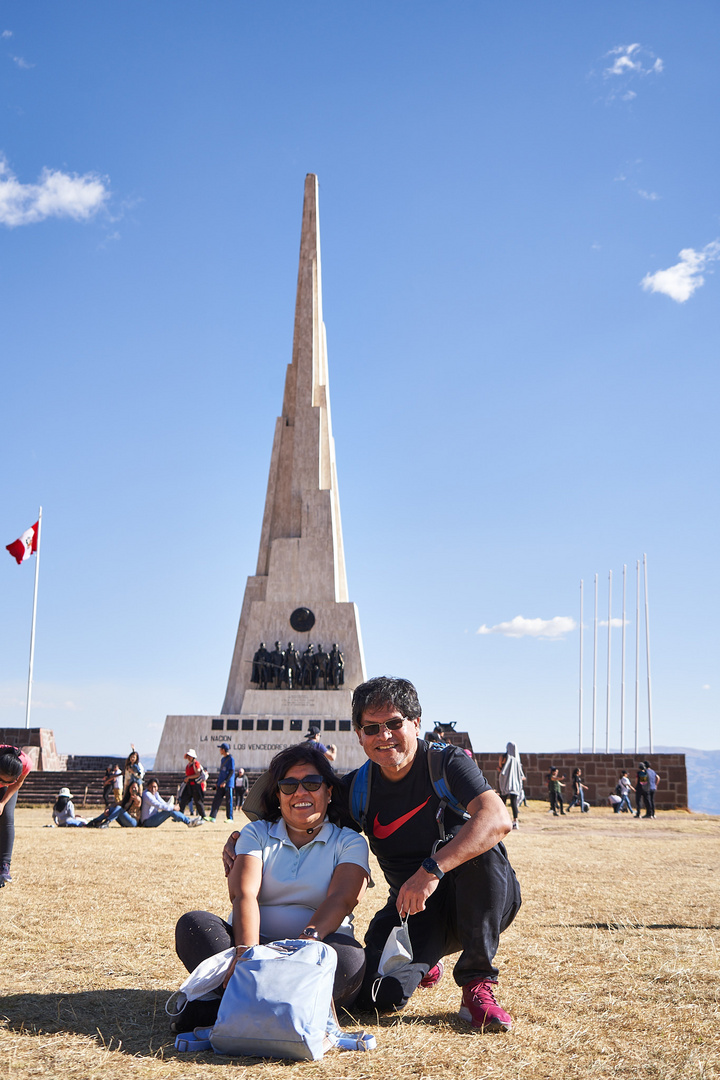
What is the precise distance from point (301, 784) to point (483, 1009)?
882 mm

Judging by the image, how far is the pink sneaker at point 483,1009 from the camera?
2738mm

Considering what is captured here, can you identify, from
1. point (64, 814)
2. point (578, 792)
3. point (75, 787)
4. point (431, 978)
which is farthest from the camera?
point (578, 792)

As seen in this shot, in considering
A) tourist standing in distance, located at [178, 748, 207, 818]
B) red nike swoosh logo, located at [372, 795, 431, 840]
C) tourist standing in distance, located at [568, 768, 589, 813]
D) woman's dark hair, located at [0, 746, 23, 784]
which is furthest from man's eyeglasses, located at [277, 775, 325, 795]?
tourist standing in distance, located at [568, 768, 589, 813]

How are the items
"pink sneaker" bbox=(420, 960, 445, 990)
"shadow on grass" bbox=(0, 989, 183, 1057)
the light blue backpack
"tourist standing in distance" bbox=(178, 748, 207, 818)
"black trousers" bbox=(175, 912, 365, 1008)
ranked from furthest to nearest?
"tourist standing in distance" bbox=(178, 748, 207, 818)
"pink sneaker" bbox=(420, 960, 445, 990)
"black trousers" bbox=(175, 912, 365, 1008)
"shadow on grass" bbox=(0, 989, 183, 1057)
the light blue backpack

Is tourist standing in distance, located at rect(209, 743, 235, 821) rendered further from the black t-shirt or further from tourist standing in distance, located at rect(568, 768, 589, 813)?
the black t-shirt

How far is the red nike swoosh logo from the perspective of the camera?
301 cm

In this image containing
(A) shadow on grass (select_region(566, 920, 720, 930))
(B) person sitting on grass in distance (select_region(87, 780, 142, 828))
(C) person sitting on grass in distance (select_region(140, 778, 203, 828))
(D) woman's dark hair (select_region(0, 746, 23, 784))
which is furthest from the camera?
(C) person sitting on grass in distance (select_region(140, 778, 203, 828))

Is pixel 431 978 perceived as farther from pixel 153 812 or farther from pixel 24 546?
pixel 24 546

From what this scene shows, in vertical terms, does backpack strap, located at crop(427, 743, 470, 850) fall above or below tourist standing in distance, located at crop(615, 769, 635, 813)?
above

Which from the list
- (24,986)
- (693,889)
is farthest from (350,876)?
(693,889)

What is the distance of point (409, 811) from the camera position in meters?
3.01

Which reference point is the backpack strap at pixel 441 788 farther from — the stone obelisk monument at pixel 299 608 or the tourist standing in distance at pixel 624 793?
the stone obelisk monument at pixel 299 608

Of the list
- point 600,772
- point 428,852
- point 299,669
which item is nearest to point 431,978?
point 428,852

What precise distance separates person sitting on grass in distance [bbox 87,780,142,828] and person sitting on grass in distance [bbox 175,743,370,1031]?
9.63 m
